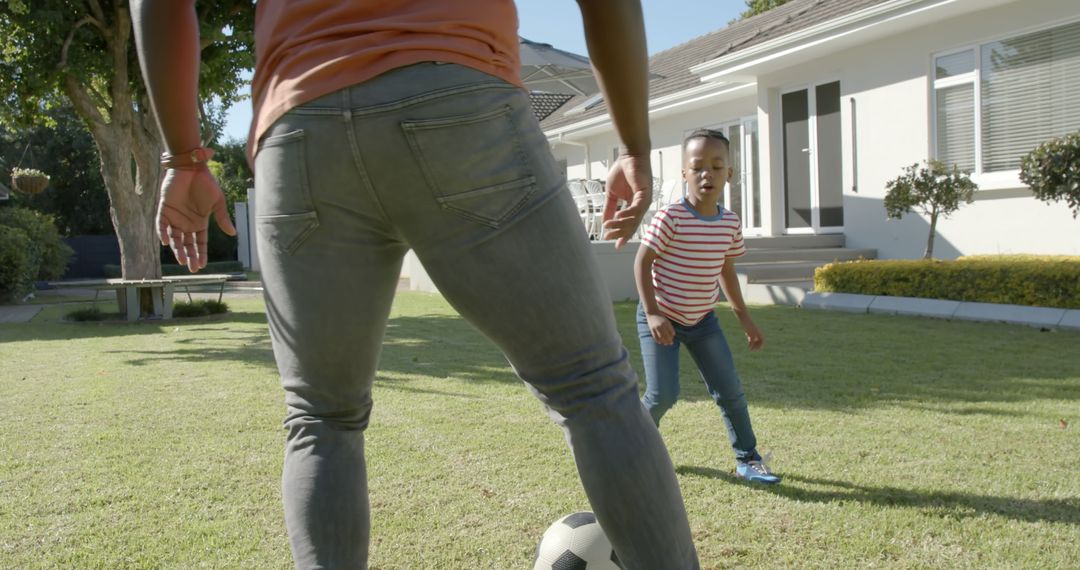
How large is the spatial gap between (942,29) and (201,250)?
12006 millimetres

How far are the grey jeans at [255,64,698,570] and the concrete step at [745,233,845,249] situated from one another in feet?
40.4

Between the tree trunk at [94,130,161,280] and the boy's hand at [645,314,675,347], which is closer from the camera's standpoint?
the boy's hand at [645,314,675,347]

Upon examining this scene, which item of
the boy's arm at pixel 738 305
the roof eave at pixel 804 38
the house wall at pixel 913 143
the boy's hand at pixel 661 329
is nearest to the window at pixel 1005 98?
the house wall at pixel 913 143

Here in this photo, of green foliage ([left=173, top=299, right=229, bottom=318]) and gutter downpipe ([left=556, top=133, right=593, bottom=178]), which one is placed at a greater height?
gutter downpipe ([left=556, top=133, right=593, bottom=178])

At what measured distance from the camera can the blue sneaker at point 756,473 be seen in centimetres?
331

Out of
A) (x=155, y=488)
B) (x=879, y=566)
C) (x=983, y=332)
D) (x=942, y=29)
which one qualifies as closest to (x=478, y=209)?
(x=879, y=566)

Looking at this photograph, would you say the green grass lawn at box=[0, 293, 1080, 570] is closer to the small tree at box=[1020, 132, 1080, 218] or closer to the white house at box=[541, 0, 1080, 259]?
the small tree at box=[1020, 132, 1080, 218]

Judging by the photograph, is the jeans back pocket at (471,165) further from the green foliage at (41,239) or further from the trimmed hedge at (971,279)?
the green foliage at (41,239)

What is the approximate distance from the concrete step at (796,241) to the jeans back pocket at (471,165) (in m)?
12.4

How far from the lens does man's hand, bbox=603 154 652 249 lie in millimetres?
1695

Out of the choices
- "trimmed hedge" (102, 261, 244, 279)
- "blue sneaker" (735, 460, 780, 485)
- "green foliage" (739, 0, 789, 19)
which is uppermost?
"green foliage" (739, 0, 789, 19)

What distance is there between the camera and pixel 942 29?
1156cm

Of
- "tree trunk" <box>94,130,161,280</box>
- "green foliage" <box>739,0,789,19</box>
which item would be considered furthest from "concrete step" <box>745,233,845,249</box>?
"green foliage" <box>739,0,789,19</box>

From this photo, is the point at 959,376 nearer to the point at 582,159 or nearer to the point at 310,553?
the point at 310,553
